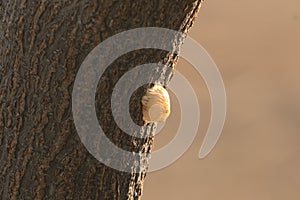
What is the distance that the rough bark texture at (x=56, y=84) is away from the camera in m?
1.33

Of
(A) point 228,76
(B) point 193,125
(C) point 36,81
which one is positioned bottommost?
(C) point 36,81

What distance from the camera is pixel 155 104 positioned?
1397 millimetres

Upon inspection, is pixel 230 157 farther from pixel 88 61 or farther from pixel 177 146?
pixel 88 61

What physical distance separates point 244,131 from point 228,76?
50 centimetres

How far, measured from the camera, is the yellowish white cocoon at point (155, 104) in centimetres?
141

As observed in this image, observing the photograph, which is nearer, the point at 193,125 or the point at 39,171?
the point at 39,171

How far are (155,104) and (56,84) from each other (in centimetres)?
18

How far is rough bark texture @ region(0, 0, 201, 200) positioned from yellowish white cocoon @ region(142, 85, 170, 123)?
2 centimetres

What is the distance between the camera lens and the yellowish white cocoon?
1406 millimetres

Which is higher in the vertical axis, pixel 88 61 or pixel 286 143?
pixel 286 143

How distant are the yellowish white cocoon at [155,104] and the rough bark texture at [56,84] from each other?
17mm

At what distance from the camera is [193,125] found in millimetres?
1708

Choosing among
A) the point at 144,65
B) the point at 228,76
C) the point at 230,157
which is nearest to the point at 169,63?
the point at 144,65

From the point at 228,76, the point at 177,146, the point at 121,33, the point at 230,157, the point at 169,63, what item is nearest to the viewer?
the point at 121,33
